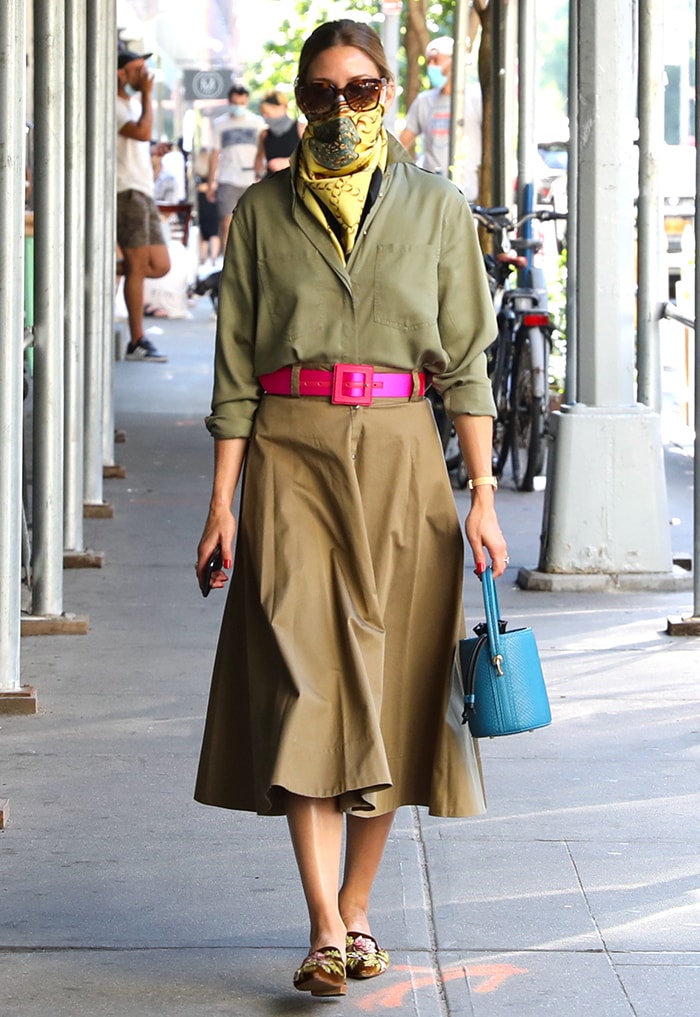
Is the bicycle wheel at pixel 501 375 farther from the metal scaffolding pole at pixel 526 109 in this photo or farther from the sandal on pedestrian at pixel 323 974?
the sandal on pedestrian at pixel 323 974

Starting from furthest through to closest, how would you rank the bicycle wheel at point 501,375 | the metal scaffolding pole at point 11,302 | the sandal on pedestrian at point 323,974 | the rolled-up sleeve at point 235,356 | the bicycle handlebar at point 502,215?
the bicycle wheel at point 501,375, the bicycle handlebar at point 502,215, the metal scaffolding pole at point 11,302, the rolled-up sleeve at point 235,356, the sandal on pedestrian at point 323,974

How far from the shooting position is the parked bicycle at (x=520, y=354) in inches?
412

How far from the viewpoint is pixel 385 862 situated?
4684mm

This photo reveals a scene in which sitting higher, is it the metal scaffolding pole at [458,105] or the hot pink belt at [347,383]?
the metal scaffolding pole at [458,105]

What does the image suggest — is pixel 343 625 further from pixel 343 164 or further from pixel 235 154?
pixel 235 154

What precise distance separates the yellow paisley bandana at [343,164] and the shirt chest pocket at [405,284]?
0.08 m

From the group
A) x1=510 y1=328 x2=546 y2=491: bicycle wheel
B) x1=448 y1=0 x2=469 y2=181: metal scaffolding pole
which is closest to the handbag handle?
x1=510 y1=328 x2=546 y2=491: bicycle wheel

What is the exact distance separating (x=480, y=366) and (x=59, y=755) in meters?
2.23

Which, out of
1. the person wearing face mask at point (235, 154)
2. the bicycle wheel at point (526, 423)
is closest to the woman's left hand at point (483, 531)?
the bicycle wheel at point (526, 423)

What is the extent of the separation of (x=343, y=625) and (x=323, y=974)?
670 mm

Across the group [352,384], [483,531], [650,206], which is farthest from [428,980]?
[650,206]

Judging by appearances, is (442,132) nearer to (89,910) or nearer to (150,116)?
(150,116)

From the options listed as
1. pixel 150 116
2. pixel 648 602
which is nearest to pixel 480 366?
pixel 648 602

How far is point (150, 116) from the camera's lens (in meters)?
15.0
